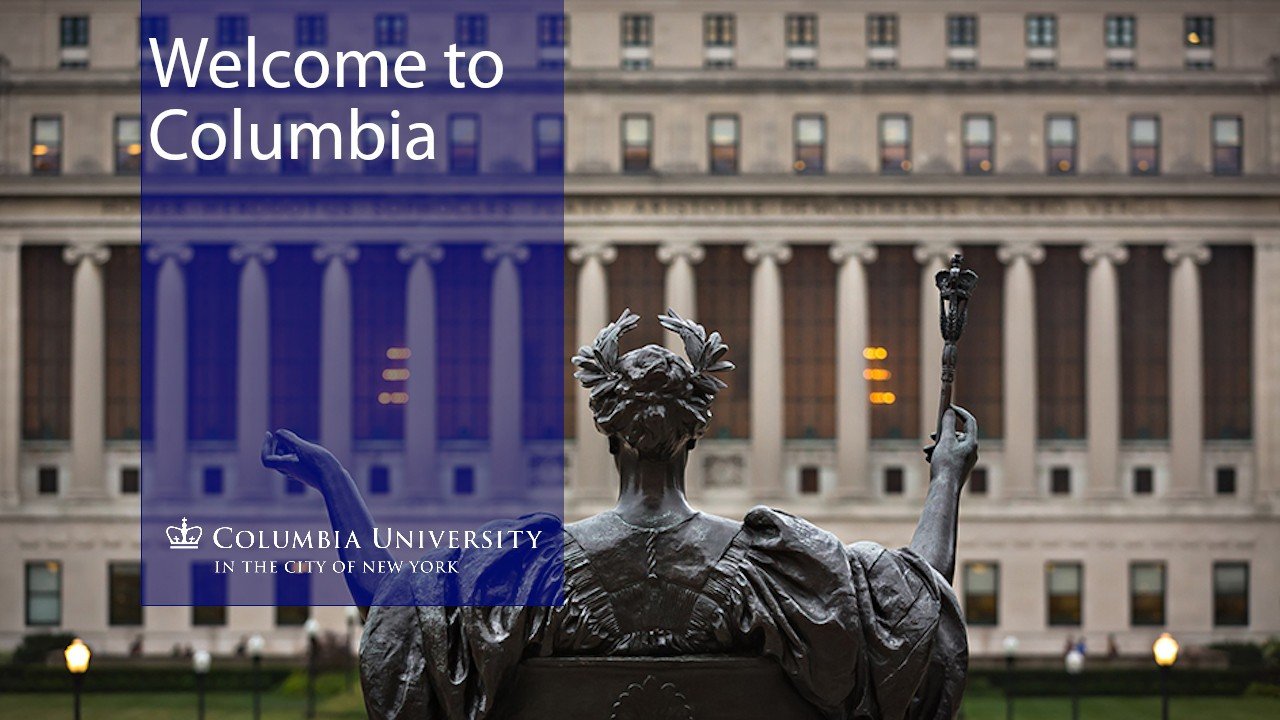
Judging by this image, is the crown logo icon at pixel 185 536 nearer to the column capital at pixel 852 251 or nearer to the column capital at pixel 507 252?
the column capital at pixel 852 251

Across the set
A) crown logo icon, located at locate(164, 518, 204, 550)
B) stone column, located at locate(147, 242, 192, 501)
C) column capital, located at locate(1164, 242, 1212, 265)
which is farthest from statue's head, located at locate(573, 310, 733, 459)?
column capital, located at locate(1164, 242, 1212, 265)

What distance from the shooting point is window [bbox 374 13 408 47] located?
77188 mm

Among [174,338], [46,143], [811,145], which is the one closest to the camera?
[811,145]

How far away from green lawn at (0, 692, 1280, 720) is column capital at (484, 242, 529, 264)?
76.3 feet

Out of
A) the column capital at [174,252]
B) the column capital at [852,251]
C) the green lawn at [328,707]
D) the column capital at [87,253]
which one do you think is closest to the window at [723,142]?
the column capital at [852,251]

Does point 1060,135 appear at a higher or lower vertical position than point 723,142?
higher

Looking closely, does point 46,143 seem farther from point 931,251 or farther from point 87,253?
point 931,251

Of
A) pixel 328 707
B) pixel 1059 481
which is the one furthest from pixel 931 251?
pixel 328 707

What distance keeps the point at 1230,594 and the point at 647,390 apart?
75056 mm

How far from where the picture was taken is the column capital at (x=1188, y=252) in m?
78.4

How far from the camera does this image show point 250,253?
3172 inches

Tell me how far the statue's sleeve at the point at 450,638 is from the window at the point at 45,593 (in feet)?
245

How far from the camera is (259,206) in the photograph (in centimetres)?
8119

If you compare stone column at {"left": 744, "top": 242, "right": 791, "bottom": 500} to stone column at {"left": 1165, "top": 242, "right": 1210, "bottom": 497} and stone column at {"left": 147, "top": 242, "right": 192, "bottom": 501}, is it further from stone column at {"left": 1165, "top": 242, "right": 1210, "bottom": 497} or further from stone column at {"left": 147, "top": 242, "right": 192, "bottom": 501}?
stone column at {"left": 147, "top": 242, "right": 192, "bottom": 501}
